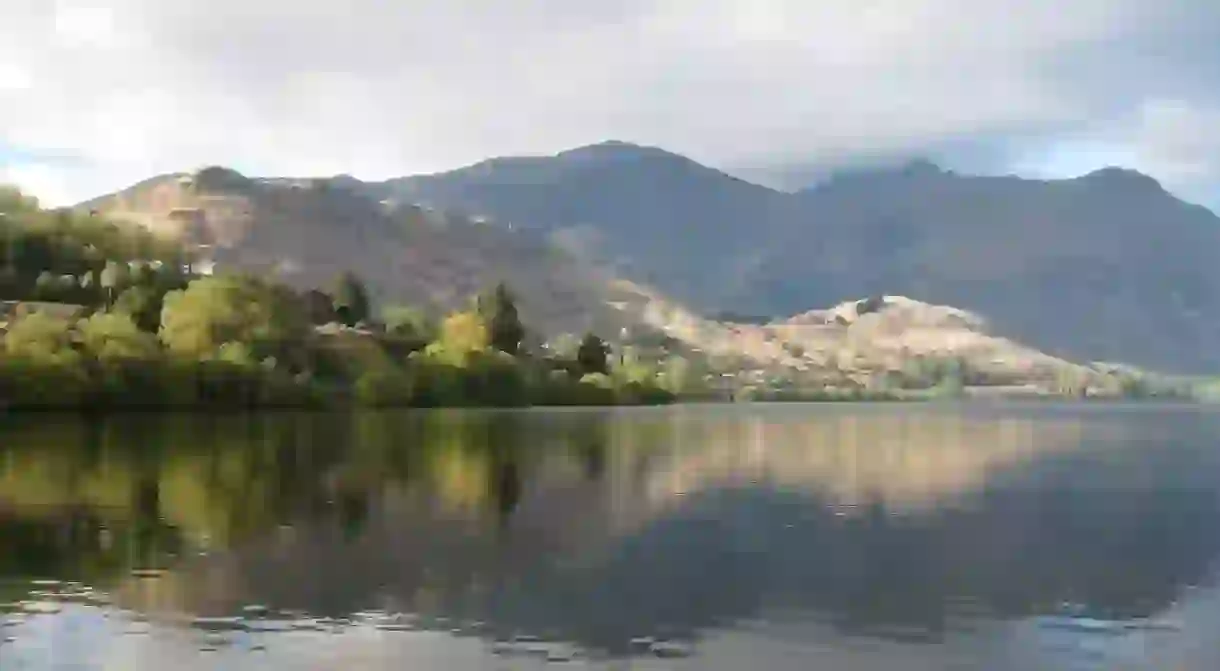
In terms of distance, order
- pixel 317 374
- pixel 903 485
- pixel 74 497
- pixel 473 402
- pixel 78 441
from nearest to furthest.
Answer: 1. pixel 74 497
2. pixel 903 485
3. pixel 78 441
4. pixel 317 374
5. pixel 473 402

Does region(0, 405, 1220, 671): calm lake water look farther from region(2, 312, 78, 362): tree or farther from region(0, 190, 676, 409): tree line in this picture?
region(0, 190, 676, 409): tree line

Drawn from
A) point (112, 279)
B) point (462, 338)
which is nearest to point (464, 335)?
point (462, 338)

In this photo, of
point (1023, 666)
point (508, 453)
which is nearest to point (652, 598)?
point (1023, 666)

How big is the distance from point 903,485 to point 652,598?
35.5 m

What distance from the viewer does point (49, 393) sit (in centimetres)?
11162

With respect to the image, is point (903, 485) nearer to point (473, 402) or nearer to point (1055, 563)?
point (1055, 563)

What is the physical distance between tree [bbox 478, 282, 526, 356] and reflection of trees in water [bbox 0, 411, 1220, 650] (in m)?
96.5

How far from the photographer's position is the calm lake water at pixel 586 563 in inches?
1093

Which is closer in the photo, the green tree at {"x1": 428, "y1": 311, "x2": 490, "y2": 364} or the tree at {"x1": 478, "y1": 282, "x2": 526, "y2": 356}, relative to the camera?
the green tree at {"x1": 428, "y1": 311, "x2": 490, "y2": 364}

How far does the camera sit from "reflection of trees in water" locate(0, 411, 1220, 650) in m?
33.3

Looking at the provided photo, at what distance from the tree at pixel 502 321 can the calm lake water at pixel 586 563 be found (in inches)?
4290

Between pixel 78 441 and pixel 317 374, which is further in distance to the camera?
pixel 317 374

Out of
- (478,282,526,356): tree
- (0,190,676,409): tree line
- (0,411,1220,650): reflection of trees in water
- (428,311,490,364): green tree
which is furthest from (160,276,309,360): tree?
(0,411,1220,650): reflection of trees in water

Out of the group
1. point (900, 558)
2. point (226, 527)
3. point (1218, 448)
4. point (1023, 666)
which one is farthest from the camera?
point (1218, 448)
